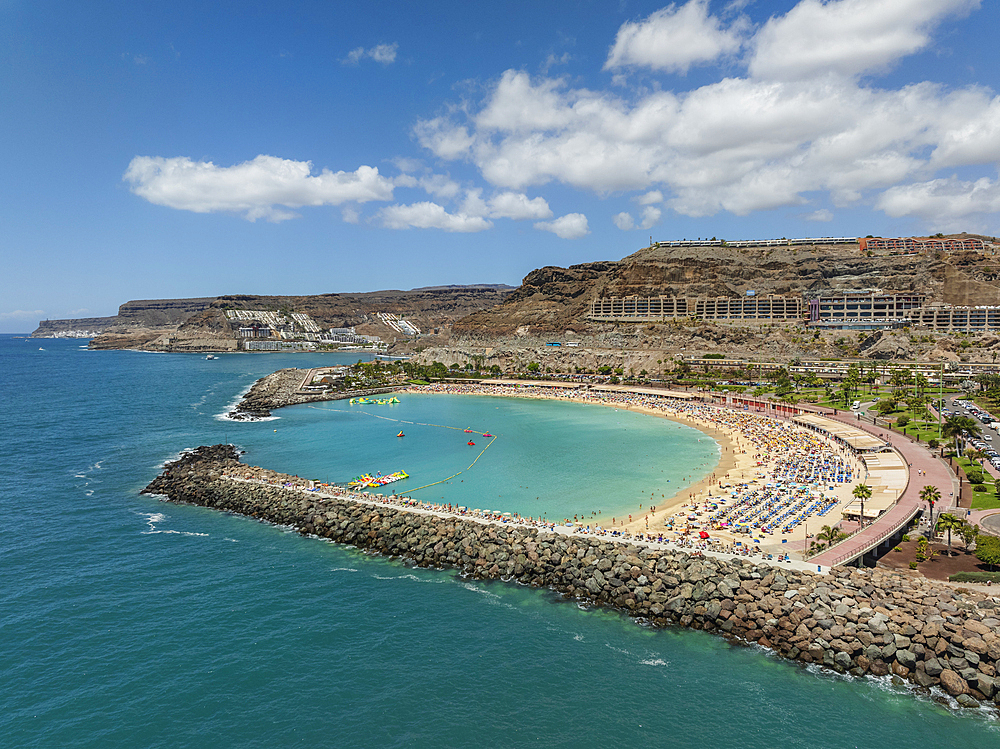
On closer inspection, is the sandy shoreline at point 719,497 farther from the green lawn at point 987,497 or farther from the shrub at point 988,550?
the shrub at point 988,550

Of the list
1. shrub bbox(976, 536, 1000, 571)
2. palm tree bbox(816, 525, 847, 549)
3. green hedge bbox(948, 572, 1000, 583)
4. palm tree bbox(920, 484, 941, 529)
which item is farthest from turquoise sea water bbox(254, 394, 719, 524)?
shrub bbox(976, 536, 1000, 571)

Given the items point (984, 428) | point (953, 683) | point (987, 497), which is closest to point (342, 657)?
point (953, 683)

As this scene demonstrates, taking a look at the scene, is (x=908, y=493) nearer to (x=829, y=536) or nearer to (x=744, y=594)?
(x=829, y=536)

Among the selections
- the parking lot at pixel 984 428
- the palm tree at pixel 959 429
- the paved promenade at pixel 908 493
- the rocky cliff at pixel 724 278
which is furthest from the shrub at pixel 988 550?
the rocky cliff at pixel 724 278

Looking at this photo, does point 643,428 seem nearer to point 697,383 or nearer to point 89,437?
point 697,383

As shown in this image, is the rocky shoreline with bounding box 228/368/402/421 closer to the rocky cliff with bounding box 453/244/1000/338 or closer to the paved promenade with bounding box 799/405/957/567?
the rocky cliff with bounding box 453/244/1000/338

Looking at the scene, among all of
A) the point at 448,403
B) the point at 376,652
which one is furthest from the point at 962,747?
the point at 448,403
